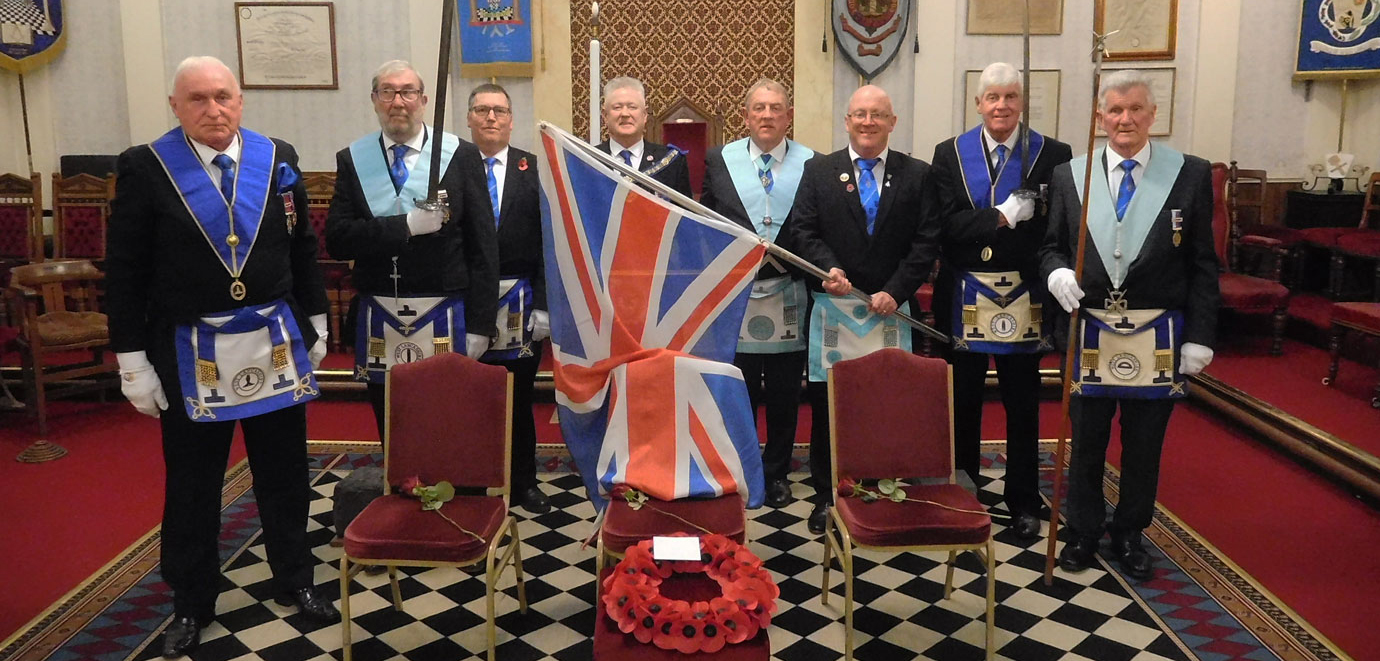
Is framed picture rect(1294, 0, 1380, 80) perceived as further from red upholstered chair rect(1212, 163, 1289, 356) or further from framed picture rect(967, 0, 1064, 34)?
red upholstered chair rect(1212, 163, 1289, 356)

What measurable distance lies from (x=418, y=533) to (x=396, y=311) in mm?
1042

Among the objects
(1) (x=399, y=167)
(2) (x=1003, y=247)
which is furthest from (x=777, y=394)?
(1) (x=399, y=167)

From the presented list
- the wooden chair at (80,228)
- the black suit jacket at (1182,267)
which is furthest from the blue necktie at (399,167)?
the wooden chair at (80,228)

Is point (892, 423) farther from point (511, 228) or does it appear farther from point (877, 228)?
point (511, 228)

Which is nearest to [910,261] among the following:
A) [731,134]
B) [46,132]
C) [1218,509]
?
[1218,509]

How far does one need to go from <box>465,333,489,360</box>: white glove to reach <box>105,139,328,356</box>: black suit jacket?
807 millimetres

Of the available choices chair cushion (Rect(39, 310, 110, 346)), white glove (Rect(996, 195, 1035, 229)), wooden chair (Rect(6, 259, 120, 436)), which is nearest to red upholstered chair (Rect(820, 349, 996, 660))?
white glove (Rect(996, 195, 1035, 229))

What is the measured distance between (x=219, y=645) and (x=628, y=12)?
597cm

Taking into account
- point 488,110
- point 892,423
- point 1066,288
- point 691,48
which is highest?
point 691,48

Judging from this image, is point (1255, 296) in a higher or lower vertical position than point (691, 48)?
lower

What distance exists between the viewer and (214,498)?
347cm

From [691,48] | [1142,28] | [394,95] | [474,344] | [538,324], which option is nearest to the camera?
[394,95]

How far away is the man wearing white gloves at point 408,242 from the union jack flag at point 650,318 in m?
0.82

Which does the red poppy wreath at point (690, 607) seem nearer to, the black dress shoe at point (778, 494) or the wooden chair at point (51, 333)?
the black dress shoe at point (778, 494)
